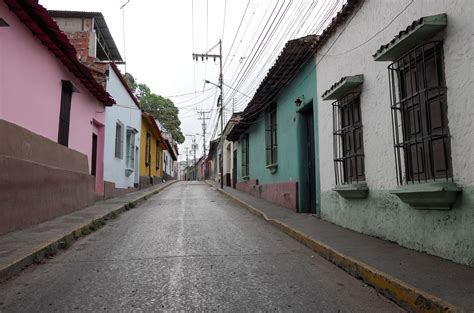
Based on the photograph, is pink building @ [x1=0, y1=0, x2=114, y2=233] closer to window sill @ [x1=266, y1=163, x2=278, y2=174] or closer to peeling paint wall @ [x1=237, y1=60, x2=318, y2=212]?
peeling paint wall @ [x1=237, y1=60, x2=318, y2=212]

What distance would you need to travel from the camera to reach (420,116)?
17.0ft

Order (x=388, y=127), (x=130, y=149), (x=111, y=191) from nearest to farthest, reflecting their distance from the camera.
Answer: (x=388, y=127)
(x=111, y=191)
(x=130, y=149)

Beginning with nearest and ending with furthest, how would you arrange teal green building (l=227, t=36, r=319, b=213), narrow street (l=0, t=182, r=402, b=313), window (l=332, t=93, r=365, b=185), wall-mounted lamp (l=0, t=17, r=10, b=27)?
narrow street (l=0, t=182, r=402, b=313)
wall-mounted lamp (l=0, t=17, r=10, b=27)
window (l=332, t=93, r=365, b=185)
teal green building (l=227, t=36, r=319, b=213)

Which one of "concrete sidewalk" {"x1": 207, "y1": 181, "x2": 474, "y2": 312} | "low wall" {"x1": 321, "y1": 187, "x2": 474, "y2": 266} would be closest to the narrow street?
"concrete sidewalk" {"x1": 207, "y1": 181, "x2": 474, "y2": 312}

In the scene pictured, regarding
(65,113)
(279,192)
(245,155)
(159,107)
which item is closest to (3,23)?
(65,113)

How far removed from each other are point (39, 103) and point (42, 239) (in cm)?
318

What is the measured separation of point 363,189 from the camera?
6582 millimetres

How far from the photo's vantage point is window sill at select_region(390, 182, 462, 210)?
4418 millimetres

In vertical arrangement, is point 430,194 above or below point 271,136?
below

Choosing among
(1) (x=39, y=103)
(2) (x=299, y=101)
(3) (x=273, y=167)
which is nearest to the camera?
(1) (x=39, y=103)

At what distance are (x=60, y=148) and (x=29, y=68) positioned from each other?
2.02 meters

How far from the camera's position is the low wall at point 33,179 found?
6.39m

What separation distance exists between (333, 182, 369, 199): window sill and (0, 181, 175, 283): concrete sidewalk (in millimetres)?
4602

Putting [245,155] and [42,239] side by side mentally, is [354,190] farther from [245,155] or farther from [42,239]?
[245,155]
